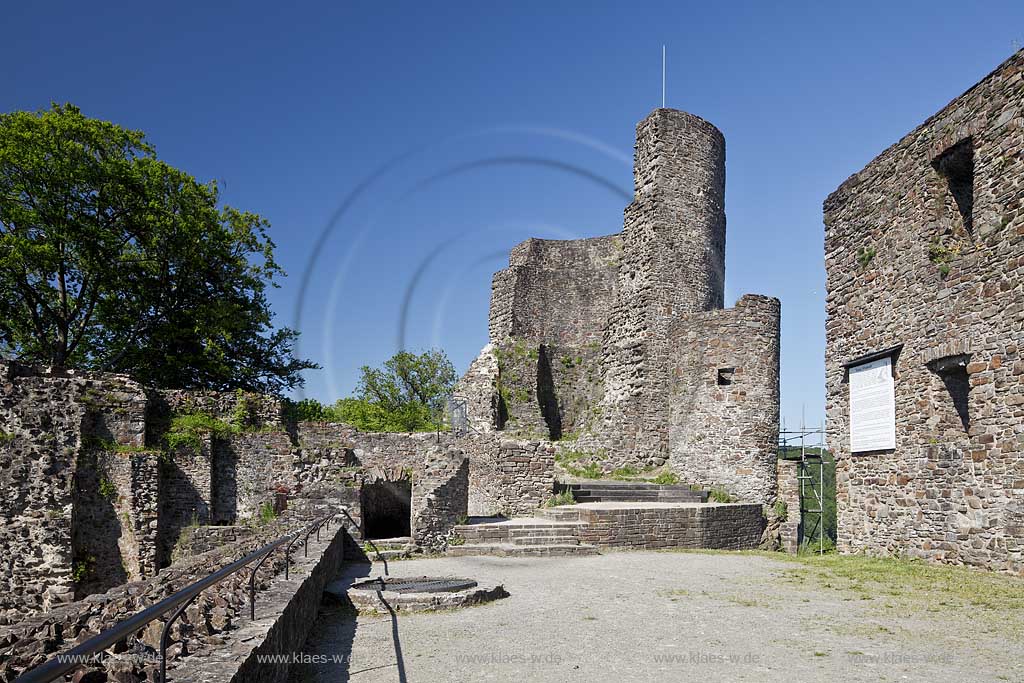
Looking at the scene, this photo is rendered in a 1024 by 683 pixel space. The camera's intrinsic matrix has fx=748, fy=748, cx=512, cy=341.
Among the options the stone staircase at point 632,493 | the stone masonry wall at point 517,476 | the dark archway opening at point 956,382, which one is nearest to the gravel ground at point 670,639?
the dark archway opening at point 956,382

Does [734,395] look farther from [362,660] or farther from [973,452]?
[362,660]

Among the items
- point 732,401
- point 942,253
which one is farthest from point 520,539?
point 942,253

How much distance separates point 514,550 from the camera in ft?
50.3

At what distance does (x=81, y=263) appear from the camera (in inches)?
1040

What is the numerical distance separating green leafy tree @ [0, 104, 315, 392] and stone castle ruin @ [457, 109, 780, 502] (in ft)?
33.7

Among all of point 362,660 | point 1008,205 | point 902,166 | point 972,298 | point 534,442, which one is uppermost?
point 902,166

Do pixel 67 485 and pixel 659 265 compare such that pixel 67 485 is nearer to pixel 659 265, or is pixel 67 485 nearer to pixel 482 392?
pixel 482 392

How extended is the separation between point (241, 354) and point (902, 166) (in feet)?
83.8

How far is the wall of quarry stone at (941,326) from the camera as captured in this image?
38.6 ft

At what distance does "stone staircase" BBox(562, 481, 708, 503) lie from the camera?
20.8m

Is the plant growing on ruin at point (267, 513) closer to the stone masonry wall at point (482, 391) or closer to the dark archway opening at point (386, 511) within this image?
the dark archway opening at point (386, 511)

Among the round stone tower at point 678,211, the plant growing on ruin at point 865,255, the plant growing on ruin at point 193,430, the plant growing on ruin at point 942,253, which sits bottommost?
the plant growing on ruin at point 193,430

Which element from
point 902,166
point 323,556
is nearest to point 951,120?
point 902,166

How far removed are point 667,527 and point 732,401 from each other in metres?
6.39
